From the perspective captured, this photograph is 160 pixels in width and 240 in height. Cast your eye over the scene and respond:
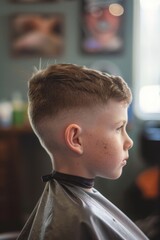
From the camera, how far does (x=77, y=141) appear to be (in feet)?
3.15

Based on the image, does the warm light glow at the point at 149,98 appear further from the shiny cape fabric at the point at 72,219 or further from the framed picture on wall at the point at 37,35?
the shiny cape fabric at the point at 72,219

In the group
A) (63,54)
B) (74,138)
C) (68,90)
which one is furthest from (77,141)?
(63,54)

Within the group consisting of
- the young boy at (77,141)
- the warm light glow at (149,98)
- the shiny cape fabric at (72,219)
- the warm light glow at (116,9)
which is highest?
the warm light glow at (116,9)

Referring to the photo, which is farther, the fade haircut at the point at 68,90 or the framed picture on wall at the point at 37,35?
the framed picture on wall at the point at 37,35

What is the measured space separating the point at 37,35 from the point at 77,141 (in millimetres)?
3216

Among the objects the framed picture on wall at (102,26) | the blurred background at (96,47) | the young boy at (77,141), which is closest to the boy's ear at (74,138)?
the young boy at (77,141)

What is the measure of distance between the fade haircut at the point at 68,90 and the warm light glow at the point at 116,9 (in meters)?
3.16

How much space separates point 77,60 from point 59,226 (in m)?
3.27

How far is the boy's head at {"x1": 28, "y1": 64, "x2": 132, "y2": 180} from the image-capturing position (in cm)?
94

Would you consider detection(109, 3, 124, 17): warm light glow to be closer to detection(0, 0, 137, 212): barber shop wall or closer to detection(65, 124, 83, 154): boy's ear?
detection(0, 0, 137, 212): barber shop wall

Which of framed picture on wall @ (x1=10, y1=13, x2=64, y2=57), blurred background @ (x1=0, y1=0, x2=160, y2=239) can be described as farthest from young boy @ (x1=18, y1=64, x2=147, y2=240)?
framed picture on wall @ (x1=10, y1=13, x2=64, y2=57)

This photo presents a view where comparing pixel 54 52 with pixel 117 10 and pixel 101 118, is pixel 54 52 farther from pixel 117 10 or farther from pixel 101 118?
pixel 101 118

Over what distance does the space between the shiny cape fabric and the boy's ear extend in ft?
0.30

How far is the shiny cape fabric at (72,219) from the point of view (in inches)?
35.0
